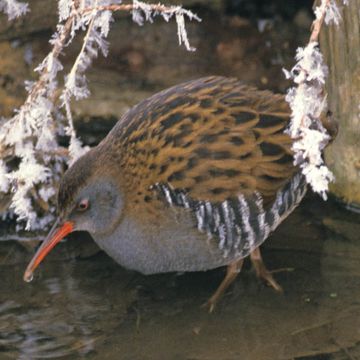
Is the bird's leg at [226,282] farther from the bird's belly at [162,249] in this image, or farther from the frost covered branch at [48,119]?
the frost covered branch at [48,119]

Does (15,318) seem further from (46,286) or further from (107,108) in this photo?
(107,108)

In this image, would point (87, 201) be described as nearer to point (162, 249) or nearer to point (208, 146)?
point (162, 249)

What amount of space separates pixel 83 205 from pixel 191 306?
778 mm

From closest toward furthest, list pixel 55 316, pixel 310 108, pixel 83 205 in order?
pixel 310 108, pixel 83 205, pixel 55 316

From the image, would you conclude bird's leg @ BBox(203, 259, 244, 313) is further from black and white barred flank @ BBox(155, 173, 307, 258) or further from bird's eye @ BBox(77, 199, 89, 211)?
bird's eye @ BBox(77, 199, 89, 211)


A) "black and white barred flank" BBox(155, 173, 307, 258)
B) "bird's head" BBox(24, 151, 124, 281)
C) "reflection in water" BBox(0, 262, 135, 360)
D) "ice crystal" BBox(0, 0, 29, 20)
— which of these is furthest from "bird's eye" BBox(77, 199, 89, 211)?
"ice crystal" BBox(0, 0, 29, 20)

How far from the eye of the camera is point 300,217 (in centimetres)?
567

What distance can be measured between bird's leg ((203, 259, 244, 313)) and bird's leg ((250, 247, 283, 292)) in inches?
3.1

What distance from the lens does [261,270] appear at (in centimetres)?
515

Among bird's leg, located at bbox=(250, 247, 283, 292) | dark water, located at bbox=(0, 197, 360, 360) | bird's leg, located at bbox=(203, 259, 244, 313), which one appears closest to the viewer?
dark water, located at bbox=(0, 197, 360, 360)

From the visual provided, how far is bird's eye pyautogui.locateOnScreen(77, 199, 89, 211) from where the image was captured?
4730mm

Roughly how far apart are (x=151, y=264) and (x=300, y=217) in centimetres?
118

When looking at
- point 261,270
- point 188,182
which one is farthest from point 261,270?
point 188,182

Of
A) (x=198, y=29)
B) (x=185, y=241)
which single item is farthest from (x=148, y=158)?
(x=198, y=29)
